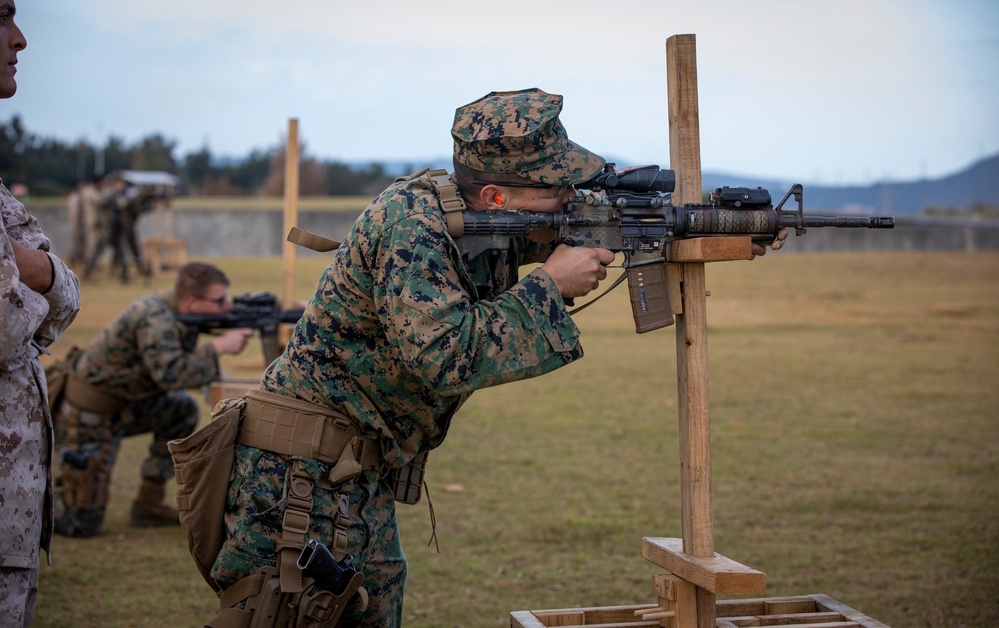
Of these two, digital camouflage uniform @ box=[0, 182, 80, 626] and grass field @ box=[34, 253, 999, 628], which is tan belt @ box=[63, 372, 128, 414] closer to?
grass field @ box=[34, 253, 999, 628]

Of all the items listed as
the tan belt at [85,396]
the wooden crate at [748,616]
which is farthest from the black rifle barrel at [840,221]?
the tan belt at [85,396]

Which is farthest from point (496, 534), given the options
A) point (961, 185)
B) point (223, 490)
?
point (961, 185)

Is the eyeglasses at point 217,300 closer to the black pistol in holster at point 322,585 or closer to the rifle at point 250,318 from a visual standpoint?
the rifle at point 250,318

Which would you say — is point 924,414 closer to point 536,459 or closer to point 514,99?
point 536,459

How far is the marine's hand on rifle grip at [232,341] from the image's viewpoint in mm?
7000

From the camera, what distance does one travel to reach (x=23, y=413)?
295 centimetres

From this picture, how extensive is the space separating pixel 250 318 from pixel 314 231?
99.4 feet

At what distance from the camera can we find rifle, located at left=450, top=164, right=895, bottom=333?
11.0 ft

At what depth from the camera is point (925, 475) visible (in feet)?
26.3

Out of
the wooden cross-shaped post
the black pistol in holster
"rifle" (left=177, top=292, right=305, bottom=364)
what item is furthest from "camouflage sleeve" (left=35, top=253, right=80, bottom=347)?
"rifle" (left=177, top=292, right=305, bottom=364)

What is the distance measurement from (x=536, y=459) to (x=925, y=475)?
3.23m

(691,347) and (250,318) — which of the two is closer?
(691,347)

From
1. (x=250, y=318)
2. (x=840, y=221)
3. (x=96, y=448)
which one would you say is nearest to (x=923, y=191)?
(x=250, y=318)

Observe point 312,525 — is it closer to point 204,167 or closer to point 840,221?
point 840,221
